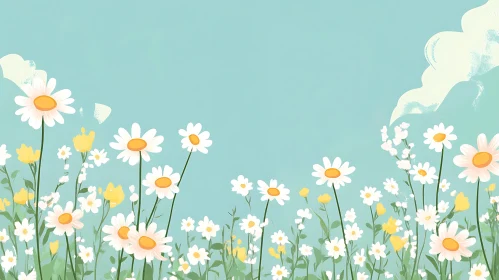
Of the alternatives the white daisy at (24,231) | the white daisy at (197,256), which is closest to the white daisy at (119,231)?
the white daisy at (24,231)

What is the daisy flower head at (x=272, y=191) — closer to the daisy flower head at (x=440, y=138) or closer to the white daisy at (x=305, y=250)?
the daisy flower head at (x=440, y=138)

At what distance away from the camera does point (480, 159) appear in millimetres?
1369

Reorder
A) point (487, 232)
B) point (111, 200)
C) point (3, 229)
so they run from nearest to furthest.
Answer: point (111, 200)
point (3, 229)
point (487, 232)

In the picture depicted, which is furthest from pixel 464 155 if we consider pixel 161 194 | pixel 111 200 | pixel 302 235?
pixel 302 235

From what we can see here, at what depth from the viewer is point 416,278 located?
8.60 feet

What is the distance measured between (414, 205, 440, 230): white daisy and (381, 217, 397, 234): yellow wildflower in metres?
0.77

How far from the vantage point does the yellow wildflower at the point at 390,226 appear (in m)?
2.72

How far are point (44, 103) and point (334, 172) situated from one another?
87 cm

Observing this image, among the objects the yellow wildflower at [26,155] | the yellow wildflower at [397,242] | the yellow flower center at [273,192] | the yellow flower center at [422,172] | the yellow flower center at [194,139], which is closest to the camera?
the yellow flower center at [194,139]

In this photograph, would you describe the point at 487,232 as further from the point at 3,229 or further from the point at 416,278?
the point at 3,229

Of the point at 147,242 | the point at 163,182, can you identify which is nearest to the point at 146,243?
the point at 147,242

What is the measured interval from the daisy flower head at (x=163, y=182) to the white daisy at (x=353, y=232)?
1589 millimetres

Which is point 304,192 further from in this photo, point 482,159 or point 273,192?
point 482,159

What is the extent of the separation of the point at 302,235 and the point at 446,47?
7.39ft
